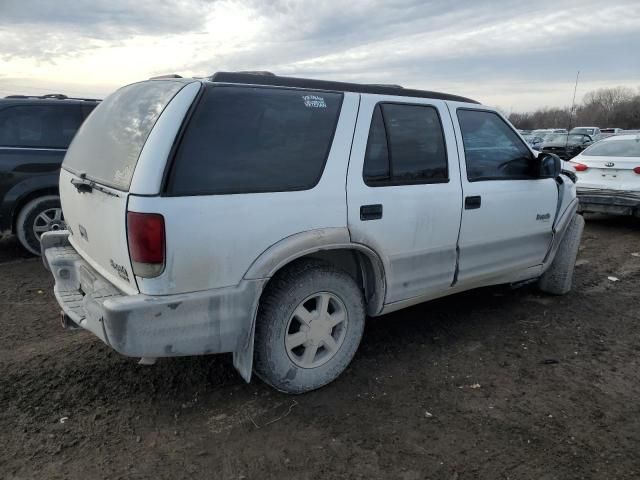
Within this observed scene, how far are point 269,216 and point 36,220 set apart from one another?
4349 mm

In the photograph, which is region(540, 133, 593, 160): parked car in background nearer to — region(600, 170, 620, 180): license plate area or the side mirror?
region(600, 170, 620, 180): license plate area

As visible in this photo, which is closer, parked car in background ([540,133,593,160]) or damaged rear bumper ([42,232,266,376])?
damaged rear bumper ([42,232,266,376])

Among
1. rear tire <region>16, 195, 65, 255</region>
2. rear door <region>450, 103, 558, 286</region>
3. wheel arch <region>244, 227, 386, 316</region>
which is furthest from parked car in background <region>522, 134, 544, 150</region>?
wheel arch <region>244, 227, 386, 316</region>

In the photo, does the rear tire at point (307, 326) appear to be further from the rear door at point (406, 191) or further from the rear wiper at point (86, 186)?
the rear wiper at point (86, 186)

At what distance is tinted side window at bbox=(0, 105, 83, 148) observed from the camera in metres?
5.81

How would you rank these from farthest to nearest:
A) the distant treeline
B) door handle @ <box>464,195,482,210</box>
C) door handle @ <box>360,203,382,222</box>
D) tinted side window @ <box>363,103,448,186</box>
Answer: the distant treeline, door handle @ <box>464,195,482,210</box>, tinted side window @ <box>363,103,448,186</box>, door handle @ <box>360,203,382,222</box>

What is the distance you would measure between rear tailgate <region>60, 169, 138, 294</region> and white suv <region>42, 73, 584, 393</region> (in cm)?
1

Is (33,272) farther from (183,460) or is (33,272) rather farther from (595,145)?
(595,145)

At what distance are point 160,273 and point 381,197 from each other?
56.6 inches

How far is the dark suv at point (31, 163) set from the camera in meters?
5.71

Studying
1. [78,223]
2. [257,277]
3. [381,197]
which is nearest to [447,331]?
[381,197]

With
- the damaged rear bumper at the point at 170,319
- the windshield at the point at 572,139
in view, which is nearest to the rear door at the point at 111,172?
the damaged rear bumper at the point at 170,319

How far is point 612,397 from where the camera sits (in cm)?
322

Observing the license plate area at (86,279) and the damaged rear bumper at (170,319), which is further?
the license plate area at (86,279)
